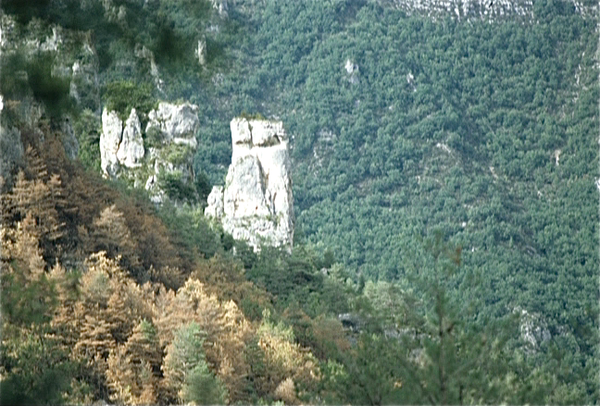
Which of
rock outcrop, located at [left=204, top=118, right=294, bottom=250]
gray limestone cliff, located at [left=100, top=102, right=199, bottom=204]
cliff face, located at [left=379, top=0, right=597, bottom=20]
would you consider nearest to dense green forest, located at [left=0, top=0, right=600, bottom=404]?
cliff face, located at [left=379, top=0, right=597, bottom=20]

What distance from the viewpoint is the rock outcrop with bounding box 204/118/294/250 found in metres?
49.3

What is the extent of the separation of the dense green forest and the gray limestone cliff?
34.4 inches

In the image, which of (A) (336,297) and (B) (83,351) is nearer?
(B) (83,351)

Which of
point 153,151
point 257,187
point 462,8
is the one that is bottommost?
point 257,187

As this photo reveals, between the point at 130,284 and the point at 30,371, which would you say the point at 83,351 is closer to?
the point at 130,284

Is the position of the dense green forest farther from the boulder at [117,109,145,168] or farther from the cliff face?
the boulder at [117,109,145,168]

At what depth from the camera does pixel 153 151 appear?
45.4 m

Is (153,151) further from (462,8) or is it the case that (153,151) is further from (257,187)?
(462,8)

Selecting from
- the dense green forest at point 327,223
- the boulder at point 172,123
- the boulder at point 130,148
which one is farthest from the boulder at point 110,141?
the boulder at point 172,123

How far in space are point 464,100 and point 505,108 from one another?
3.03 meters

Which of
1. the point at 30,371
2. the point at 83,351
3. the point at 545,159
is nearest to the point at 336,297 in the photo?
the point at 83,351

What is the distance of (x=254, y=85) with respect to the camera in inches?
4717

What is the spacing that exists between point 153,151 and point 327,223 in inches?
2041

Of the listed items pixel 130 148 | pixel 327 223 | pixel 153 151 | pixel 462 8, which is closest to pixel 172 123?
pixel 153 151
